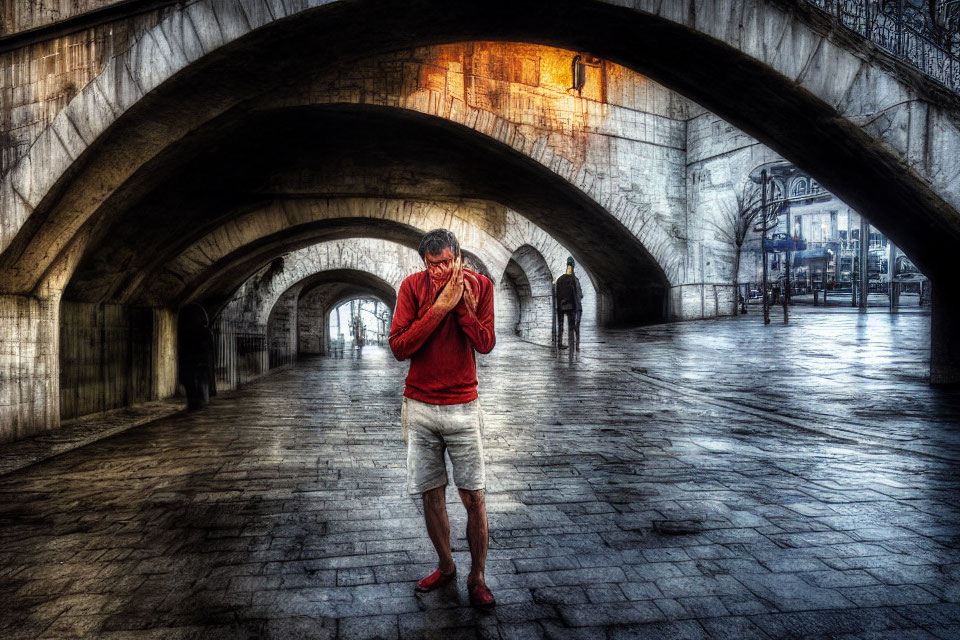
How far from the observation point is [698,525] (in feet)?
12.1

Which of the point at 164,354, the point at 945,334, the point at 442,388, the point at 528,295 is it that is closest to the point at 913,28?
the point at 945,334

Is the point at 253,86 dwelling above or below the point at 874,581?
above

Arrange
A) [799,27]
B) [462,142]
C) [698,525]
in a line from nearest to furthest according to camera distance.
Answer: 1. [698,525]
2. [799,27]
3. [462,142]

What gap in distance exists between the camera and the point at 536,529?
12.1 ft

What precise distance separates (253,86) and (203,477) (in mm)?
3717

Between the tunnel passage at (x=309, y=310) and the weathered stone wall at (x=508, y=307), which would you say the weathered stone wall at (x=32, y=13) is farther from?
the weathered stone wall at (x=508, y=307)

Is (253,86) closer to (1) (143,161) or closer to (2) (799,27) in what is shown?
(1) (143,161)

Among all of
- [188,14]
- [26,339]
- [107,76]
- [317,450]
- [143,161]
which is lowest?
[317,450]

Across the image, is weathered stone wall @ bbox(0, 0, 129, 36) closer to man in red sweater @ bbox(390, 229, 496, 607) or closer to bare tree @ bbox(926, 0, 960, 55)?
man in red sweater @ bbox(390, 229, 496, 607)

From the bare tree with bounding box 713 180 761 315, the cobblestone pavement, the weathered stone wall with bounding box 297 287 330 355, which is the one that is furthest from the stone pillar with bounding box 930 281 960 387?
the weathered stone wall with bounding box 297 287 330 355

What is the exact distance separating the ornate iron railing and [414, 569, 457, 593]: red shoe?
20.9ft

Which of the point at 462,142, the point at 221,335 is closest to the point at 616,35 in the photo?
the point at 462,142

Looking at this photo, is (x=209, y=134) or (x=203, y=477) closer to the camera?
(x=203, y=477)

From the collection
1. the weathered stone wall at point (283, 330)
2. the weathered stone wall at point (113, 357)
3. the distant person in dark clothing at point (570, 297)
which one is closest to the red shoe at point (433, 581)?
the weathered stone wall at point (113, 357)
